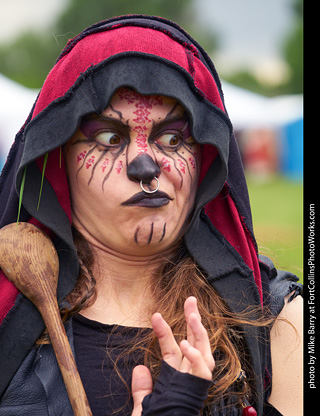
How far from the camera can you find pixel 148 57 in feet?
6.10

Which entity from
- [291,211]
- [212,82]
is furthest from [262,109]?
[212,82]

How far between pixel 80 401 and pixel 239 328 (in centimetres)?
57

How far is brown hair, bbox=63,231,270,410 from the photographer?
6.14 feet

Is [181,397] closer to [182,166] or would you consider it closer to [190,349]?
[190,349]

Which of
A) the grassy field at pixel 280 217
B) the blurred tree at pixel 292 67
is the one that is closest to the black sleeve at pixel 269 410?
the grassy field at pixel 280 217

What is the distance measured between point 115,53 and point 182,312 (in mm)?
859

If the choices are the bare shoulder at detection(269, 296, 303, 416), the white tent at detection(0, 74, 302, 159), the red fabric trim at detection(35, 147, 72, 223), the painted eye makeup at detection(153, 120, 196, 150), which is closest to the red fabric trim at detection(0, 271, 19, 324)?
the red fabric trim at detection(35, 147, 72, 223)

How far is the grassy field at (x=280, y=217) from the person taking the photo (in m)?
2.55

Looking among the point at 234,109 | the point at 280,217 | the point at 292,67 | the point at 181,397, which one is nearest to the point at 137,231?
the point at 181,397

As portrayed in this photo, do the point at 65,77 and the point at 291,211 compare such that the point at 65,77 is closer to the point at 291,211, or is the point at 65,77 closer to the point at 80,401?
the point at 80,401

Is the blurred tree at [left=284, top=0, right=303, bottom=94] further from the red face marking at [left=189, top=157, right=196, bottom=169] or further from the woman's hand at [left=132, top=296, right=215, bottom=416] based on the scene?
the woman's hand at [left=132, top=296, right=215, bottom=416]

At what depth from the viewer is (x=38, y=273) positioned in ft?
6.08

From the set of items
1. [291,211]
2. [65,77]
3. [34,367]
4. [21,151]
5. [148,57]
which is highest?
[291,211]

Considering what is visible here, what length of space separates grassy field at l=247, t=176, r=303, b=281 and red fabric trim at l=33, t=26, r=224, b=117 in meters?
0.74
